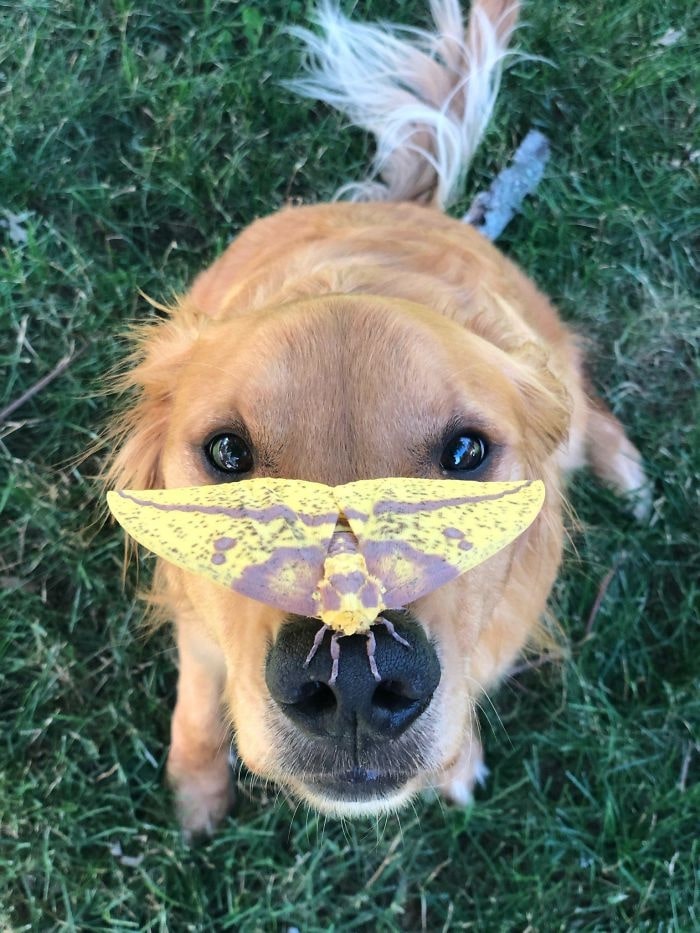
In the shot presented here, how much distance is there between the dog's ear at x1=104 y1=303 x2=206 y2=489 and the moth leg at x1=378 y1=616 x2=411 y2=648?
112cm

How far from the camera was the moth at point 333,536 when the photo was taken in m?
1.27

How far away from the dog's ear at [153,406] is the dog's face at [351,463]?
0.16 m

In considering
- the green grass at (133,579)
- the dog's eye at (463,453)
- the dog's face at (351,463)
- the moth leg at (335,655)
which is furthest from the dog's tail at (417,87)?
the moth leg at (335,655)

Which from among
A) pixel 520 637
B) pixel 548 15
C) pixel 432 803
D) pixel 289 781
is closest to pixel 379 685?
pixel 289 781

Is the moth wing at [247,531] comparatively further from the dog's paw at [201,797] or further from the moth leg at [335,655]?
the dog's paw at [201,797]

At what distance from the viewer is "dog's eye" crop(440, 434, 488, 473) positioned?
184cm

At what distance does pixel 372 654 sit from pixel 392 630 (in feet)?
0.17

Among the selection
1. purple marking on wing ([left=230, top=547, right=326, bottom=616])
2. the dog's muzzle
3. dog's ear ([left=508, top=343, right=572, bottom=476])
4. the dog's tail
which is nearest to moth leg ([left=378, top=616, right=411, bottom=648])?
the dog's muzzle

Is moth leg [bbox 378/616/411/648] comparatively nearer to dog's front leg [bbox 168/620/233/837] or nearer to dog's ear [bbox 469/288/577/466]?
dog's ear [bbox 469/288/577/466]

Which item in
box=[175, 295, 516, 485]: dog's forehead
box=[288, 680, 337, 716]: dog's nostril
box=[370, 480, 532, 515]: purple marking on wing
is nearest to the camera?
box=[370, 480, 532, 515]: purple marking on wing

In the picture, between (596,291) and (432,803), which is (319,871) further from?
(596,291)

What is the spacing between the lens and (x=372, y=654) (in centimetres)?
138

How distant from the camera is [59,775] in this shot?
301 centimetres

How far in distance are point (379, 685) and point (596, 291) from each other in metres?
2.88
